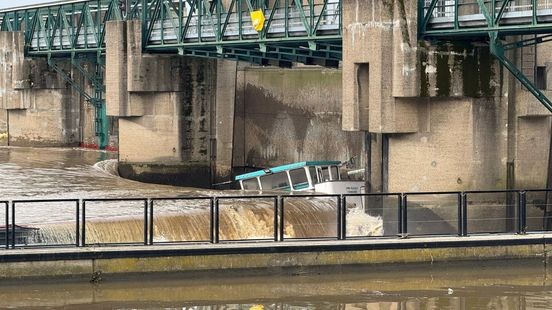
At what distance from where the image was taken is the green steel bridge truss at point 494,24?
42.3 metres

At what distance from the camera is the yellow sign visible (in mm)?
56844

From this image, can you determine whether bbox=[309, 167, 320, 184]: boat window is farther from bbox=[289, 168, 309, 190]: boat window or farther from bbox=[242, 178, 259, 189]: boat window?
bbox=[242, 178, 259, 189]: boat window

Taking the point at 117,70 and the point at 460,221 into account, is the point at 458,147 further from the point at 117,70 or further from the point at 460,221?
the point at 117,70

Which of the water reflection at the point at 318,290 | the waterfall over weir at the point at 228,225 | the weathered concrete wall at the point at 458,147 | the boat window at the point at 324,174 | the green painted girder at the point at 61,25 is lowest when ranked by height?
the water reflection at the point at 318,290

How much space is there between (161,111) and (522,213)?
32.7 meters

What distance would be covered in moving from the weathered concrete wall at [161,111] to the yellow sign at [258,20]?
1013 centimetres

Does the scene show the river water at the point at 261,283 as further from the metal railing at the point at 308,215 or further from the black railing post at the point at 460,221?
the black railing post at the point at 460,221

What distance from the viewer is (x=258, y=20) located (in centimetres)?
5700

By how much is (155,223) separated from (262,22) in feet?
60.0

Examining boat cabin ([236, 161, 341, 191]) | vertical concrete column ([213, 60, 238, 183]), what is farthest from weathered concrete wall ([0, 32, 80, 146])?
boat cabin ([236, 161, 341, 191])

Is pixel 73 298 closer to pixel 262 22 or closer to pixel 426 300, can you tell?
pixel 426 300

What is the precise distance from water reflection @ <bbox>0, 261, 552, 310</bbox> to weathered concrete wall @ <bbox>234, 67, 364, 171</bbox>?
28182 millimetres

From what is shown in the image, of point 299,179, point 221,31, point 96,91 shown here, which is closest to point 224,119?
point 221,31

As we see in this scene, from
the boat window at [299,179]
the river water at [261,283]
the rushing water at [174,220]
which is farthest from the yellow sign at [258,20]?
the river water at [261,283]
